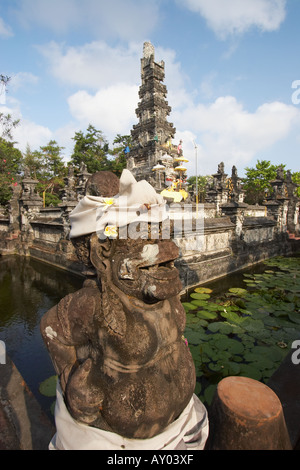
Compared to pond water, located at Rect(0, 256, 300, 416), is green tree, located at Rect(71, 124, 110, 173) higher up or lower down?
higher up

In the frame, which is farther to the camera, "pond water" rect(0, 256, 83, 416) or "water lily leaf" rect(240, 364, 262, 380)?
"pond water" rect(0, 256, 83, 416)

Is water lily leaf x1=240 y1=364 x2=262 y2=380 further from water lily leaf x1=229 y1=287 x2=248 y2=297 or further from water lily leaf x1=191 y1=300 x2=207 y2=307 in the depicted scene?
water lily leaf x1=229 y1=287 x2=248 y2=297

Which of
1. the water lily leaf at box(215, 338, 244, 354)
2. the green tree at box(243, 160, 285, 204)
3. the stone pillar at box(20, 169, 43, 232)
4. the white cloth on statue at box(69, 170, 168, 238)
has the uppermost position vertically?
the green tree at box(243, 160, 285, 204)

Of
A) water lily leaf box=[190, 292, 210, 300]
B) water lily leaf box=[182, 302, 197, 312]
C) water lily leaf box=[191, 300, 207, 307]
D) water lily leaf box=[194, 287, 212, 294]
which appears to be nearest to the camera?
water lily leaf box=[182, 302, 197, 312]

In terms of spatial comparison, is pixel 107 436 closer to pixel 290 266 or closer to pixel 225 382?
pixel 225 382

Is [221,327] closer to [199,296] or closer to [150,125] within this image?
[199,296]

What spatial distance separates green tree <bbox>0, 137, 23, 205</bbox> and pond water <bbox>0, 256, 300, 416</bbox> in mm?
11011

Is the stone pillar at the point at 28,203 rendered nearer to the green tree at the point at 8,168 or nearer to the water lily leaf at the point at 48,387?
the green tree at the point at 8,168

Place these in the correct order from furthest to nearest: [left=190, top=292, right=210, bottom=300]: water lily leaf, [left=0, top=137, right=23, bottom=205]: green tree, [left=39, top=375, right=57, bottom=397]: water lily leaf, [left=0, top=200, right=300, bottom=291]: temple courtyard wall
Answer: [left=0, top=137, right=23, bottom=205]: green tree
[left=0, top=200, right=300, bottom=291]: temple courtyard wall
[left=190, top=292, right=210, bottom=300]: water lily leaf
[left=39, top=375, right=57, bottom=397]: water lily leaf

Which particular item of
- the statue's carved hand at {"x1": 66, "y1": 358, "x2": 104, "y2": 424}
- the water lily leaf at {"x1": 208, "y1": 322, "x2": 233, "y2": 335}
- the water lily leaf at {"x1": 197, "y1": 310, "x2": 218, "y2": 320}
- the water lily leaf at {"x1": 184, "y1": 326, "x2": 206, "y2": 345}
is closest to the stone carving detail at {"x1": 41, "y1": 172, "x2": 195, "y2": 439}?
the statue's carved hand at {"x1": 66, "y1": 358, "x2": 104, "y2": 424}

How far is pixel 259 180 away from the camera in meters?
28.0

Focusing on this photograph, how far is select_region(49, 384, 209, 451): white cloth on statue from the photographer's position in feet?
3.95

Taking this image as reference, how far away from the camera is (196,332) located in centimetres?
384

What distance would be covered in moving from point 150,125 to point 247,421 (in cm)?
2225
